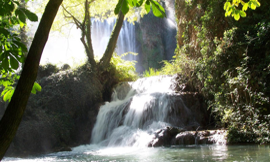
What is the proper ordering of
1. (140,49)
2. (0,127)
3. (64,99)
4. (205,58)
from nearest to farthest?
(0,127) < (205,58) < (64,99) < (140,49)

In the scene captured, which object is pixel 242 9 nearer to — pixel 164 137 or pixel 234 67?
pixel 234 67

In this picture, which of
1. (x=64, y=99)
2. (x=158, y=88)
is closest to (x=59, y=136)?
(x=64, y=99)

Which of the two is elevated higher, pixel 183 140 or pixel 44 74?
pixel 44 74

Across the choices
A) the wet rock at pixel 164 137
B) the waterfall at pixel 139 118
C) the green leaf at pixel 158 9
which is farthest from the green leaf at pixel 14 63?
the waterfall at pixel 139 118

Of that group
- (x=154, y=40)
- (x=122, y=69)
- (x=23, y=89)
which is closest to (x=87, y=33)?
(x=122, y=69)

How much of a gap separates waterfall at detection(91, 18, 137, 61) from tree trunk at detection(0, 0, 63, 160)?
79.7ft

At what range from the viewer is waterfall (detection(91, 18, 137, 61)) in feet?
86.4

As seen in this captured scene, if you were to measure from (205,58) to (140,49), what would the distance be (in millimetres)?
18831

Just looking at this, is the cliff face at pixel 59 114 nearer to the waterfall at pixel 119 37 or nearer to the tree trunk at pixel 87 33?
the tree trunk at pixel 87 33

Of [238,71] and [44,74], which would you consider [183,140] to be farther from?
[44,74]

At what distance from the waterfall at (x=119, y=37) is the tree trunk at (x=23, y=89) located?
24287 mm

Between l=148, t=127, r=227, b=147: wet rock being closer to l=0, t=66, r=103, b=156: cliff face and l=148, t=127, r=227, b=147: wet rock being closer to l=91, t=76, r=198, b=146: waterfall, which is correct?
l=91, t=76, r=198, b=146: waterfall

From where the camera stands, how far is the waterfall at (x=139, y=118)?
8.13m

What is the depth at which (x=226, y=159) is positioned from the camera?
14.1 ft
